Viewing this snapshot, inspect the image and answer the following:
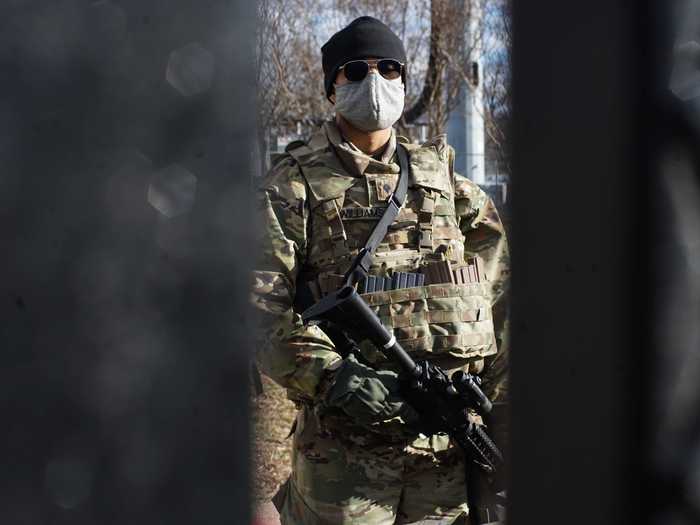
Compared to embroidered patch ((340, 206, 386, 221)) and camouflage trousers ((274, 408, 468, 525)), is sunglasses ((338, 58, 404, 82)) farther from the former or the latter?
camouflage trousers ((274, 408, 468, 525))

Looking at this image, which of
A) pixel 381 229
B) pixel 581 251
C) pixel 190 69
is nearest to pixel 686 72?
pixel 581 251

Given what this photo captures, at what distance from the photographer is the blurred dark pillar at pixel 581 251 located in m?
0.50

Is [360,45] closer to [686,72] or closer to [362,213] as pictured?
[362,213]

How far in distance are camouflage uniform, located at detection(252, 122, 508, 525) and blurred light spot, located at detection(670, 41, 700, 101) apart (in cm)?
192

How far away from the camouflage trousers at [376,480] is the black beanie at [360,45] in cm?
104

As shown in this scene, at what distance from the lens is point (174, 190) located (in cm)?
50

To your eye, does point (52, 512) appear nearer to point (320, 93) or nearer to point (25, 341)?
point (25, 341)

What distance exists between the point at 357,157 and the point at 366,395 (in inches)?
25.9

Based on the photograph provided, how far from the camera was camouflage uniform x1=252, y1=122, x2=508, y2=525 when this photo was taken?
2.44 meters

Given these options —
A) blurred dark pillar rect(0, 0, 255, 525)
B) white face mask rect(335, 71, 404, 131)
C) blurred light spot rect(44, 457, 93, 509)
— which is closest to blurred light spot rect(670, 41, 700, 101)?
blurred dark pillar rect(0, 0, 255, 525)

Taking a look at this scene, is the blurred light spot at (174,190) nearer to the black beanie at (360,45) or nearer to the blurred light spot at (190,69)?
the blurred light spot at (190,69)

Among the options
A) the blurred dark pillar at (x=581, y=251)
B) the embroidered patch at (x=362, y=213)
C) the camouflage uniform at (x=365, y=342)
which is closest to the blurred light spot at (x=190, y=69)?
the blurred dark pillar at (x=581, y=251)

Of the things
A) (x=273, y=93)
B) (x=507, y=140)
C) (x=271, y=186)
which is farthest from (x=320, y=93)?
(x=507, y=140)

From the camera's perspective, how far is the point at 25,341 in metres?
0.51
